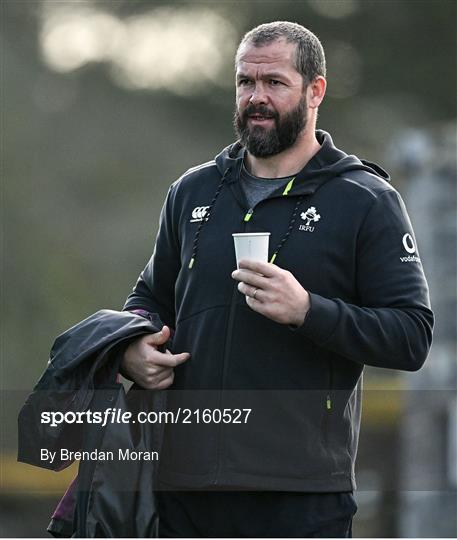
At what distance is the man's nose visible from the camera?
11.4ft

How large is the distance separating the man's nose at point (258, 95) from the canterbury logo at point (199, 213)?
1.03 ft

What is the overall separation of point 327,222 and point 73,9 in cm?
1865

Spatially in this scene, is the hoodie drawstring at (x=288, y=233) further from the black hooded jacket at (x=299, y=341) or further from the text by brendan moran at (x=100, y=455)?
the text by brendan moran at (x=100, y=455)

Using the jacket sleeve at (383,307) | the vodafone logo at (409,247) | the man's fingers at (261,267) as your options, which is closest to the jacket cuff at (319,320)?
the jacket sleeve at (383,307)

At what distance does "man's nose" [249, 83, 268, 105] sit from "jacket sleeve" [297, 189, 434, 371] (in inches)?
15.2

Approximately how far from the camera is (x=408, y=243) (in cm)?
343

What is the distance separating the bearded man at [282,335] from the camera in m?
3.37

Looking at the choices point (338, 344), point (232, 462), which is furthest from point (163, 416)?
point (338, 344)

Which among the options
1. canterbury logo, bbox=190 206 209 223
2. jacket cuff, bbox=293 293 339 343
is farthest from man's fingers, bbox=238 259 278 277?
canterbury logo, bbox=190 206 209 223

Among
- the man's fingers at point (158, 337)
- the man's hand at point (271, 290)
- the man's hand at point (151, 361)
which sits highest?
the man's hand at point (271, 290)

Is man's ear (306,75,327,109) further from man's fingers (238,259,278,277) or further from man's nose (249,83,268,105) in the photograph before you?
man's fingers (238,259,278,277)

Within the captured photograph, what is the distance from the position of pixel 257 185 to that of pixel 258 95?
0.80 ft

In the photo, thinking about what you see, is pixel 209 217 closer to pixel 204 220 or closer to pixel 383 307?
pixel 204 220

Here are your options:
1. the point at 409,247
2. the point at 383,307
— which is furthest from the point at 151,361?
the point at 409,247
